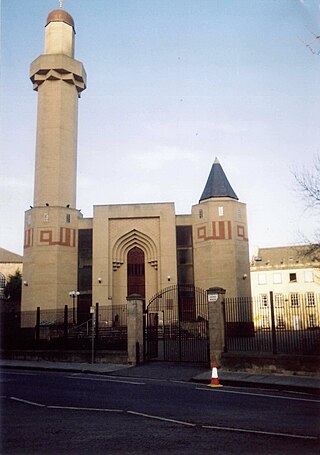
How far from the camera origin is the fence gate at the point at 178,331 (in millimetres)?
19859

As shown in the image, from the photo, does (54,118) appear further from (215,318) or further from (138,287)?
(215,318)

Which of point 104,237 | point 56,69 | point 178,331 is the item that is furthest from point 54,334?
point 56,69

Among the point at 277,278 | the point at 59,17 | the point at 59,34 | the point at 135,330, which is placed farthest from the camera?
the point at 277,278

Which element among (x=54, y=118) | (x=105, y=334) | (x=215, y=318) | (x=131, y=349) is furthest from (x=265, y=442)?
(x=54, y=118)

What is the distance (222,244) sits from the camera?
38.9m

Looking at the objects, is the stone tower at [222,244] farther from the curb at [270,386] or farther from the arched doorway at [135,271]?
the curb at [270,386]

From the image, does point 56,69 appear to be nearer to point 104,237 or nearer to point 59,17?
point 59,17

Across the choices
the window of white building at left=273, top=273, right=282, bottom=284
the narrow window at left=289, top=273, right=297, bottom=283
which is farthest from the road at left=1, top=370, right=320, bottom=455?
the window of white building at left=273, top=273, right=282, bottom=284

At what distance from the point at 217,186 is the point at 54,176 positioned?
1530 centimetres

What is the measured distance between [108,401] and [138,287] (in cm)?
3176

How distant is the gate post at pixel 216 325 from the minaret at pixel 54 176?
24059 millimetres

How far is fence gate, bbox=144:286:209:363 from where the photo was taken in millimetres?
19859

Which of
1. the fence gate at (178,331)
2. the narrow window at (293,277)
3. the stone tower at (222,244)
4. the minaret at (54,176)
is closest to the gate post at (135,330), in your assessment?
the fence gate at (178,331)

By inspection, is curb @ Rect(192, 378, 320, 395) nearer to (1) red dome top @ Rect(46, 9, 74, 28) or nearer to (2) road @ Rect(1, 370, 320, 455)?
(2) road @ Rect(1, 370, 320, 455)
